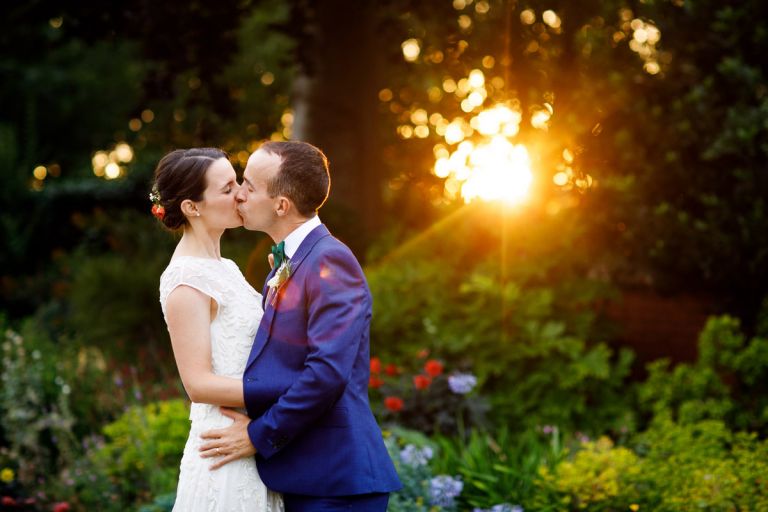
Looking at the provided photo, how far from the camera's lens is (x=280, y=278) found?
8.95 feet

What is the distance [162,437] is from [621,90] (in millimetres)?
4846

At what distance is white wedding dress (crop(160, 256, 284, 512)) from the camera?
8.87 feet

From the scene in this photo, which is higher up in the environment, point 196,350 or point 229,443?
point 196,350

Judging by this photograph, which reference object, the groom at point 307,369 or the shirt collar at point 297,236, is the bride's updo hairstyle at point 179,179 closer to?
the groom at point 307,369

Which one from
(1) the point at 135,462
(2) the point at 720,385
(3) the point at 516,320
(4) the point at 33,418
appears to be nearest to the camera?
(1) the point at 135,462

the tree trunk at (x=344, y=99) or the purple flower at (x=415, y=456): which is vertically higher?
the tree trunk at (x=344, y=99)

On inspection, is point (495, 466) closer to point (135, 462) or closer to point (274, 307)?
point (274, 307)

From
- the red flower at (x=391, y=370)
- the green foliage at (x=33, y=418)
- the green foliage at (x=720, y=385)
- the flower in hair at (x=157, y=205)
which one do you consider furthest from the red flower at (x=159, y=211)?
the green foliage at (x=720, y=385)

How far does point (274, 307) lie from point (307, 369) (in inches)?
13.1

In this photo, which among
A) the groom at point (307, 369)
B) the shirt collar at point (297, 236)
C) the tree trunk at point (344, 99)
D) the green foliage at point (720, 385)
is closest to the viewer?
the groom at point (307, 369)

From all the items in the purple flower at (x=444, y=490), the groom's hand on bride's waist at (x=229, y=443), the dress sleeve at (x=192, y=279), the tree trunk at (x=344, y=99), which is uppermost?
the tree trunk at (x=344, y=99)

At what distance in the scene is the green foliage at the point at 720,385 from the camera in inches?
207

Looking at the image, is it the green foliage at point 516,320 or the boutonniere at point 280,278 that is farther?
the green foliage at point 516,320

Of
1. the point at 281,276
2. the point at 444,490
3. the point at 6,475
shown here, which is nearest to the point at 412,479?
the point at 444,490
